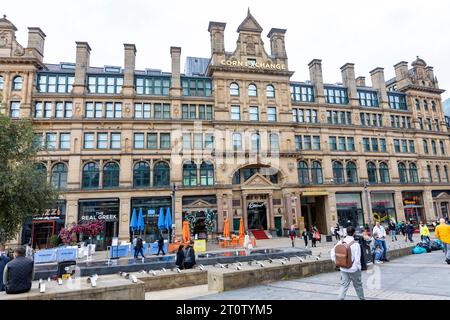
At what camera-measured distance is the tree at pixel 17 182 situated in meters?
16.8

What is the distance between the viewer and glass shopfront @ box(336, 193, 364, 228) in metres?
39.7

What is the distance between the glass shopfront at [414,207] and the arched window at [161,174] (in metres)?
34.8

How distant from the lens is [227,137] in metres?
36.5

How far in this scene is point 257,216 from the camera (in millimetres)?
36656

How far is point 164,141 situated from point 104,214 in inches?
431

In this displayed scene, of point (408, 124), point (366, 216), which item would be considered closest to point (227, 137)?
point (366, 216)

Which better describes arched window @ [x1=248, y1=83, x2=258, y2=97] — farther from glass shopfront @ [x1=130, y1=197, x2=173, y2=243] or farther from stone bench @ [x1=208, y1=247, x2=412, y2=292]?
stone bench @ [x1=208, y1=247, x2=412, y2=292]

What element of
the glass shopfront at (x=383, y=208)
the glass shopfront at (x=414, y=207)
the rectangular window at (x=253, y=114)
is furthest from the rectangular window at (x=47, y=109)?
the glass shopfront at (x=414, y=207)

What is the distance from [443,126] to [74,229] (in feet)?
188

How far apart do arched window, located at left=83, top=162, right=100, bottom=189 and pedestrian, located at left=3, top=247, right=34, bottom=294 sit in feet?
91.4

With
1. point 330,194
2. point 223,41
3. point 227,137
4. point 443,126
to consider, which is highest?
point 223,41

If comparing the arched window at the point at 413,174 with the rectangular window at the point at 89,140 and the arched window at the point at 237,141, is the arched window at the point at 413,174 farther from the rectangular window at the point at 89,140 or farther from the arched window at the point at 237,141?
the rectangular window at the point at 89,140

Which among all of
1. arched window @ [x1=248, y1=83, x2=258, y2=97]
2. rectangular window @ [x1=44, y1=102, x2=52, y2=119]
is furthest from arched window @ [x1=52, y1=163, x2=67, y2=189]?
arched window @ [x1=248, y1=83, x2=258, y2=97]
